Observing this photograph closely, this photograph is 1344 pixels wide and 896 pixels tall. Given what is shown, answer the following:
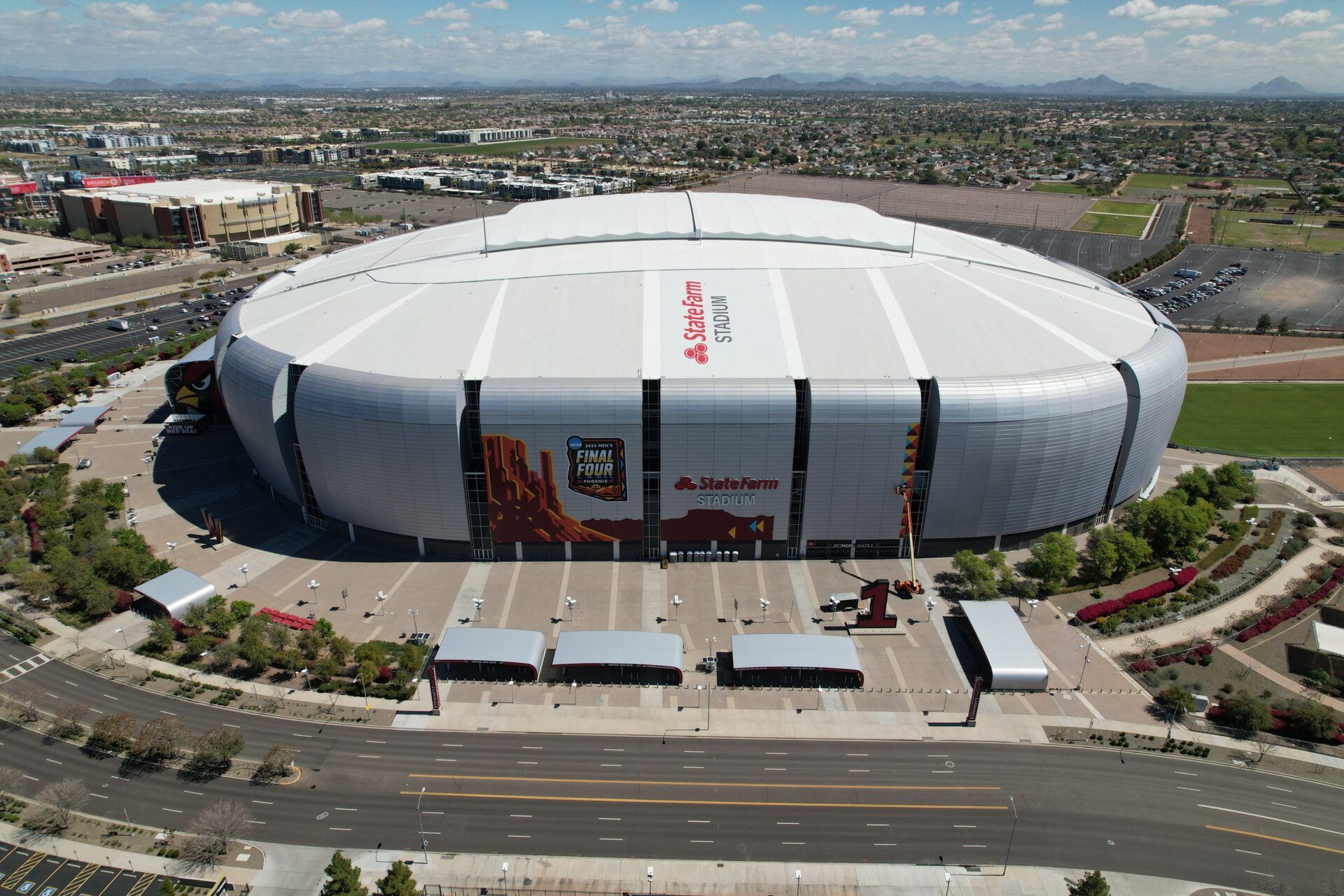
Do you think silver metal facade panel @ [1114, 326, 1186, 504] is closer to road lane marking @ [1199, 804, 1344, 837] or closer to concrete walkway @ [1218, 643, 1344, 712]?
concrete walkway @ [1218, 643, 1344, 712]

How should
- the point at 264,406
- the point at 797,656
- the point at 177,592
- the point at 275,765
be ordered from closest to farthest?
the point at 275,765 < the point at 797,656 < the point at 177,592 < the point at 264,406

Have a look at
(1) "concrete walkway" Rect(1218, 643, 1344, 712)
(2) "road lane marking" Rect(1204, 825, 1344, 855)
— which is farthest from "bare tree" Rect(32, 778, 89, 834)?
(1) "concrete walkway" Rect(1218, 643, 1344, 712)

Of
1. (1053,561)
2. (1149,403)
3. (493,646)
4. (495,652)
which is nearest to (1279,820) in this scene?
(1053,561)

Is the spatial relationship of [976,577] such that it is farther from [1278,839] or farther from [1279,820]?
[1278,839]

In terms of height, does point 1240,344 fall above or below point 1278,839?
above

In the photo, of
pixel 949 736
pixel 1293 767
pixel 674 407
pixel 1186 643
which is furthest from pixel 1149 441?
pixel 674 407

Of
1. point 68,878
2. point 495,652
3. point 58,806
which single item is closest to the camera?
point 68,878
